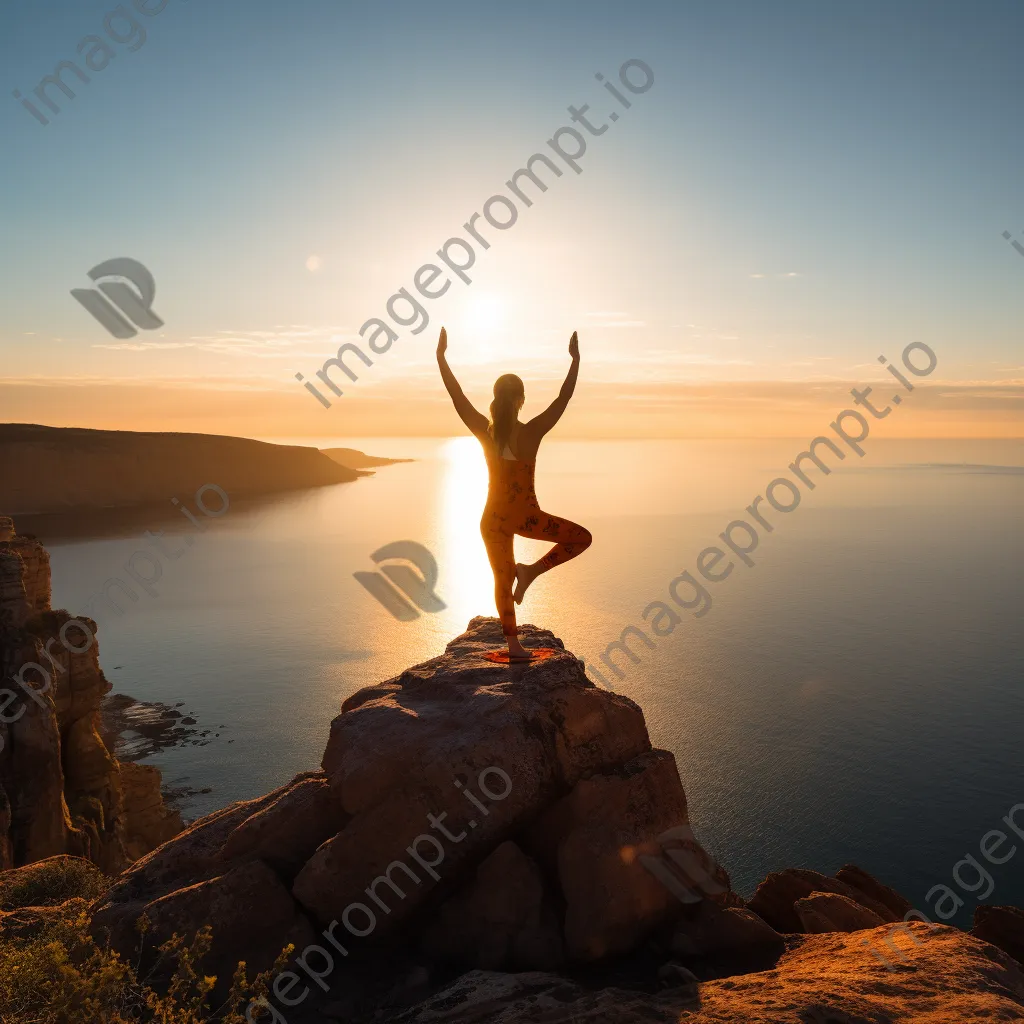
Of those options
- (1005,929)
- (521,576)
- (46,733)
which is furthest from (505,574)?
(46,733)

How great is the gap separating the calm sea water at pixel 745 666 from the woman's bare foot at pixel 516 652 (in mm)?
37150

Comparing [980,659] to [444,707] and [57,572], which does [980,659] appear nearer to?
[444,707]

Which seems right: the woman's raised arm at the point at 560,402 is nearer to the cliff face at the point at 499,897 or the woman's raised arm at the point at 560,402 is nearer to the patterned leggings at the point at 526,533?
the patterned leggings at the point at 526,533

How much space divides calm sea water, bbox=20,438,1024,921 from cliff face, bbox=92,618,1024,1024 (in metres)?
37.3

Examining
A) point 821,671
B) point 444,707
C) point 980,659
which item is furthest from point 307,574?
point 444,707

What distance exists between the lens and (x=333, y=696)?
64625mm

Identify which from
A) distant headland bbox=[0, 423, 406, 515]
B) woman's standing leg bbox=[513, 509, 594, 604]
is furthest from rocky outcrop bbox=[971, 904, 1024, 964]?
distant headland bbox=[0, 423, 406, 515]

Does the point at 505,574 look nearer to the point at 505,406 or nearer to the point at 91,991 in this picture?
the point at 505,406

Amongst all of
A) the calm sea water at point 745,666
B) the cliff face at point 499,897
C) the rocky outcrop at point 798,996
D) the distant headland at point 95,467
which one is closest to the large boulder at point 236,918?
the cliff face at point 499,897

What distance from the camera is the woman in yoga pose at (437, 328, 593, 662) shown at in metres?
8.59

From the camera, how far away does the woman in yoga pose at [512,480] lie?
8594mm

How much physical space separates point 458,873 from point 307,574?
11836 cm

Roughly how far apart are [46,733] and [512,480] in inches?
729

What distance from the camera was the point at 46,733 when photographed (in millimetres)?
19406
